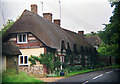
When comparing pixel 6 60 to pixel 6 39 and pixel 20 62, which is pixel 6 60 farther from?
pixel 20 62

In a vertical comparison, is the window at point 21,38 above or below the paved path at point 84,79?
above

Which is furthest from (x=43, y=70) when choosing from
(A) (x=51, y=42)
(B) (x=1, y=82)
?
(B) (x=1, y=82)

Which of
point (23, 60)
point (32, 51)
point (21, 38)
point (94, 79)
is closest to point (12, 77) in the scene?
point (23, 60)

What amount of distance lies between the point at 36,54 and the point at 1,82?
29.3ft

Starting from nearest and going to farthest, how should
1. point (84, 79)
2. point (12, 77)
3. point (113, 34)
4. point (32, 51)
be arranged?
point (12, 77)
point (84, 79)
point (32, 51)
point (113, 34)

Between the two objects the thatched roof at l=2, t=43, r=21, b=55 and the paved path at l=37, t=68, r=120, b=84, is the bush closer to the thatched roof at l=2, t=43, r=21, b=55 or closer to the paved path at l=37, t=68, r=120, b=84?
the thatched roof at l=2, t=43, r=21, b=55

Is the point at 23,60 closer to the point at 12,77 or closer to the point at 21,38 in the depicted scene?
the point at 21,38

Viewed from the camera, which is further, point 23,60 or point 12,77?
point 23,60

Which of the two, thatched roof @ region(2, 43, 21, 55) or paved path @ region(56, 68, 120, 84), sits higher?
thatched roof @ region(2, 43, 21, 55)

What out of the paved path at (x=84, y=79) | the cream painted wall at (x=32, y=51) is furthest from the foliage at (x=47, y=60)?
the paved path at (x=84, y=79)

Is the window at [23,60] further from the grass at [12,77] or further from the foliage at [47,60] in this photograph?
the grass at [12,77]

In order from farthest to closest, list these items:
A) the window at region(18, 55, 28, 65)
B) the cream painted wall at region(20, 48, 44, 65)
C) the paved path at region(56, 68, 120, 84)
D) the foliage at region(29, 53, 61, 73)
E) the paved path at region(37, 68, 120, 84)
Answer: the foliage at region(29, 53, 61, 73)
the cream painted wall at region(20, 48, 44, 65)
the window at region(18, 55, 28, 65)
the paved path at region(56, 68, 120, 84)
the paved path at region(37, 68, 120, 84)

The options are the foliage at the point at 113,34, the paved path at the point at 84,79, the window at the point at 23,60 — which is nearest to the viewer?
the paved path at the point at 84,79

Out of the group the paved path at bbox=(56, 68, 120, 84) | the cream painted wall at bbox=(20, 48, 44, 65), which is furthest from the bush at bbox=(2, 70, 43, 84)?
the cream painted wall at bbox=(20, 48, 44, 65)
